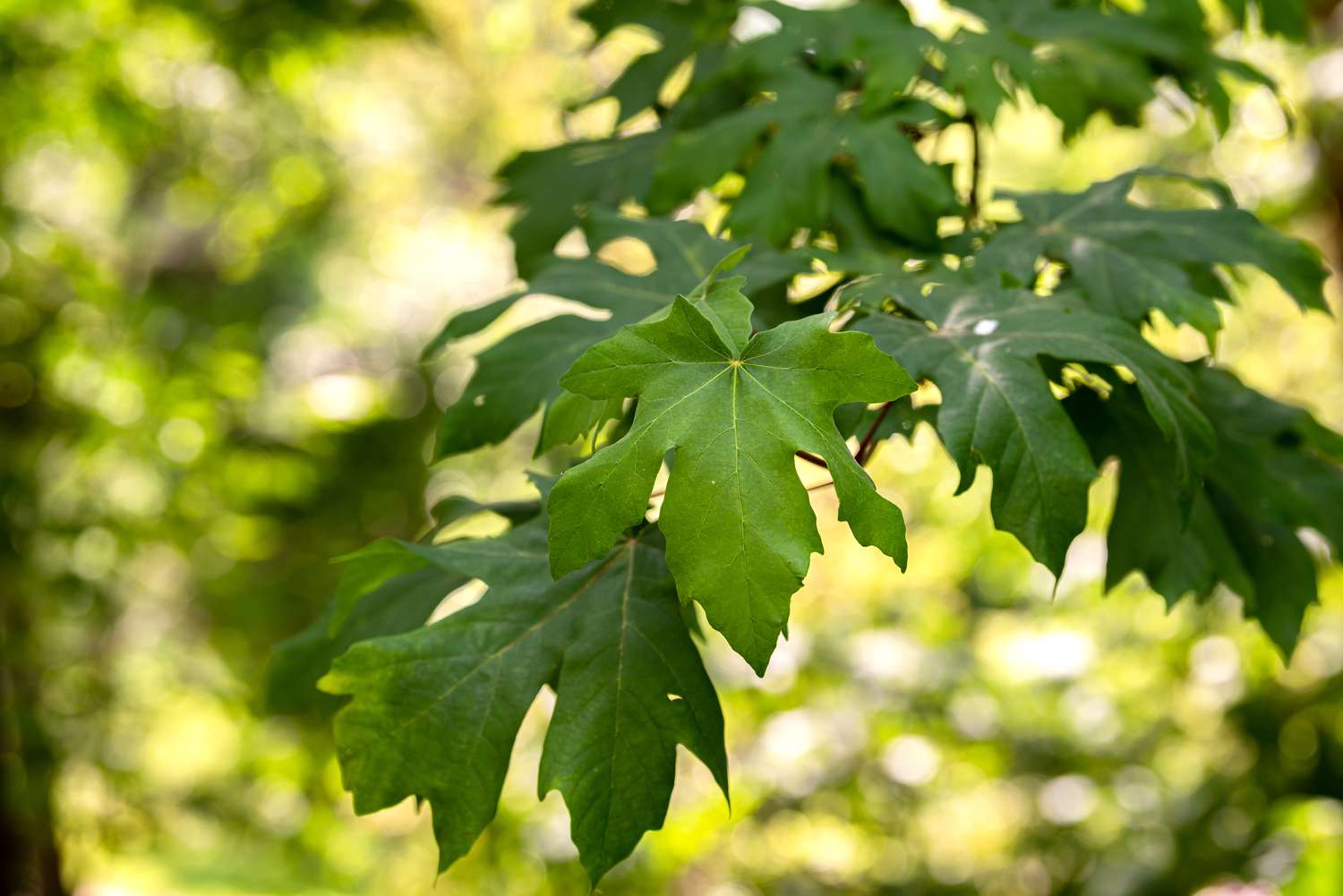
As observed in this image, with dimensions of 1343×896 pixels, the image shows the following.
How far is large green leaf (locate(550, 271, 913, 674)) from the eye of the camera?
69cm

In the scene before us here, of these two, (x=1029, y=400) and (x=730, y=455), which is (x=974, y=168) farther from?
(x=730, y=455)

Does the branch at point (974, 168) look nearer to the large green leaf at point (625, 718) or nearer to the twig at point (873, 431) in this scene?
the twig at point (873, 431)

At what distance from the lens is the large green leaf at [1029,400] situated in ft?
2.72

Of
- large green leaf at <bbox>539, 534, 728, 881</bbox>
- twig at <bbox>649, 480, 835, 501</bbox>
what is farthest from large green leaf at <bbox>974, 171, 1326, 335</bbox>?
large green leaf at <bbox>539, 534, 728, 881</bbox>

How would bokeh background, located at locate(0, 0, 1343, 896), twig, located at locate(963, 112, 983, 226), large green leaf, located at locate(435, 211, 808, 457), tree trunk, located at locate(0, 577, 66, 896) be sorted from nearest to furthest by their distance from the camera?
large green leaf, located at locate(435, 211, 808, 457)
twig, located at locate(963, 112, 983, 226)
bokeh background, located at locate(0, 0, 1343, 896)
tree trunk, located at locate(0, 577, 66, 896)

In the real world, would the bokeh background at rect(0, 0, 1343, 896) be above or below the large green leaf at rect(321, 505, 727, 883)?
below

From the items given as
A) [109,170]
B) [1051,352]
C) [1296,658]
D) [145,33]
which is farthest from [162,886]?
[1051,352]

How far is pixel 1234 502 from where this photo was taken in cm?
118

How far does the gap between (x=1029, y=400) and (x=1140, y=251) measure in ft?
1.29

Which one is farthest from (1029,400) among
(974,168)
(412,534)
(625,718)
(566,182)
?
(412,534)

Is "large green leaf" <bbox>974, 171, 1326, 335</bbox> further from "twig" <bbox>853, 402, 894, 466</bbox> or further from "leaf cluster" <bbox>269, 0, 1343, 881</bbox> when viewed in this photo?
"twig" <bbox>853, 402, 894, 466</bbox>

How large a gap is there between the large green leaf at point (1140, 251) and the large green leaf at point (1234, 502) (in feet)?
0.38

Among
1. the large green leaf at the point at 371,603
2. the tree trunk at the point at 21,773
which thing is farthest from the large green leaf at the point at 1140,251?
the tree trunk at the point at 21,773

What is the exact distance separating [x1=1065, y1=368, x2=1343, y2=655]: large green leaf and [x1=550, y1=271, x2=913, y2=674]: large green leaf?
1.25ft
